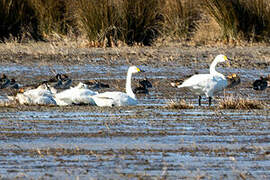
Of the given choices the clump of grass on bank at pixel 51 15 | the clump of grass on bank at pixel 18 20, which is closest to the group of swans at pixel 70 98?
the clump of grass on bank at pixel 18 20

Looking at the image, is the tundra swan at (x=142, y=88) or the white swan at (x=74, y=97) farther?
the tundra swan at (x=142, y=88)

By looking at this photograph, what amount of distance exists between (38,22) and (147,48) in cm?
537

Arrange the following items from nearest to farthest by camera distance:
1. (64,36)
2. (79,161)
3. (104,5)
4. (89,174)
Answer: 1. (89,174)
2. (79,161)
3. (104,5)
4. (64,36)

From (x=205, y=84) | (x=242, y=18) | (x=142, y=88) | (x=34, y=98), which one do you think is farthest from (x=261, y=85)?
(x=242, y=18)

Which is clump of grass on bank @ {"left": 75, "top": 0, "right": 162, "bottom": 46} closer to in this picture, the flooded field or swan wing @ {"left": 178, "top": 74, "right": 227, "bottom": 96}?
the flooded field

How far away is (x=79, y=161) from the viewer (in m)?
8.70

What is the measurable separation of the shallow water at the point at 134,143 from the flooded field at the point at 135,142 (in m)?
0.01

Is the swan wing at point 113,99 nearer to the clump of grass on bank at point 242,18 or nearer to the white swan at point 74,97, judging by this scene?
the white swan at point 74,97

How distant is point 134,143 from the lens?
10.0 metres

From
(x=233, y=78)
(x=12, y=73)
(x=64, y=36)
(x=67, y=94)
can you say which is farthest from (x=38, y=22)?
(x=67, y=94)

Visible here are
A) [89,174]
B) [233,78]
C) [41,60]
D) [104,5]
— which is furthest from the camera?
[104,5]

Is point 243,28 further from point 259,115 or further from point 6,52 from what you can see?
point 259,115

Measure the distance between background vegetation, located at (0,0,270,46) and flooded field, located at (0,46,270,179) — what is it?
10.3 m

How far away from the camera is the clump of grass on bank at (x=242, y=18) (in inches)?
1033
